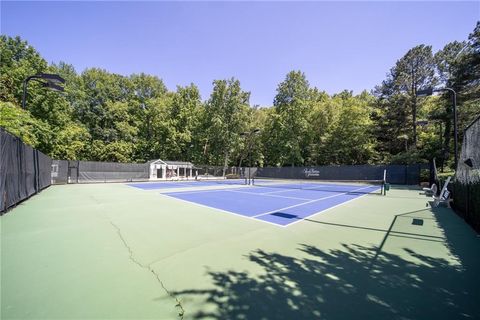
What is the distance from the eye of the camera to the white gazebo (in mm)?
32312

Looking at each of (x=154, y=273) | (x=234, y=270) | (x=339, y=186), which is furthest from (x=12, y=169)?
(x=339, y=186)

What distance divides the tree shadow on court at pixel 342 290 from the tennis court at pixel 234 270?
15 millimetres

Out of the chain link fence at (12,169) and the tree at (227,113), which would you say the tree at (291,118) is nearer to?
the tree at (227,113)

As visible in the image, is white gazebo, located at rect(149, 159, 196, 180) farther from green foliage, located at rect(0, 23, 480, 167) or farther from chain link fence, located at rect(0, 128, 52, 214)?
chain link fence, located at rect(0, 128, 52, 214)

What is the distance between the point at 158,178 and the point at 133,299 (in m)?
31.7

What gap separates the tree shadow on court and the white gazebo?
3050cm

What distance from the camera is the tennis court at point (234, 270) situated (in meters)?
2.61

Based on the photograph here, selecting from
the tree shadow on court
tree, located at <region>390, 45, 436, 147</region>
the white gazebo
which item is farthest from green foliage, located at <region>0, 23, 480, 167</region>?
the tree shadow on court

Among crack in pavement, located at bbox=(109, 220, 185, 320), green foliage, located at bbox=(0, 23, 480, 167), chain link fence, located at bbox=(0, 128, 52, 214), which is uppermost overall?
green foliage, located at bbox=(0, 23, 480, 167)

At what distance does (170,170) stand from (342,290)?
3365cm

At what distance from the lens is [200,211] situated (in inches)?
330

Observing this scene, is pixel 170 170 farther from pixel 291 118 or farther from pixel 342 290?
pixel 342 290

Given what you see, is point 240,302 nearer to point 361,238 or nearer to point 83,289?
point 83,289

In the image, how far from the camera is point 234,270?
3.57 meters
